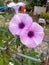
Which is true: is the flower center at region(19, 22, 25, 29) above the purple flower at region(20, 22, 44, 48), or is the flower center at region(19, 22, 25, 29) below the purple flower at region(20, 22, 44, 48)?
above

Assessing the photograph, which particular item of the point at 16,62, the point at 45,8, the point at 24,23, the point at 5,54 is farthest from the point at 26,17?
the point at 45,8

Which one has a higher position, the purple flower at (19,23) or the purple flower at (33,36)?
the purple flower at (19,23)

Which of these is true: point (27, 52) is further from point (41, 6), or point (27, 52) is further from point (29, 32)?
point (41, 6)

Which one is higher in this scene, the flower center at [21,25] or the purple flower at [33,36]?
the flower center at [21,25]
